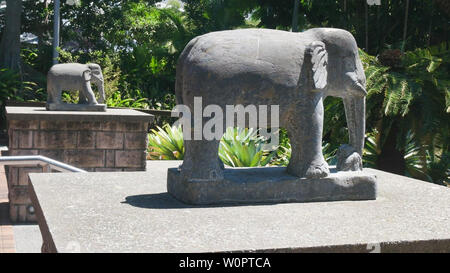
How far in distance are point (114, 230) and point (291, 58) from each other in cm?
126

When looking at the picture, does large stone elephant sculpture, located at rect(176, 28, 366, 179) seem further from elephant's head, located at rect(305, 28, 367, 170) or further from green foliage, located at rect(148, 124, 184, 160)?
green foliage, located at rect(148, 124, 184, 160)

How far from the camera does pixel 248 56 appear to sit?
2.82 m

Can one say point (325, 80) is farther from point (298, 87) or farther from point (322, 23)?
point (322, 23)

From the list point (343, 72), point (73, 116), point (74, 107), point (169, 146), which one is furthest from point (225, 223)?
point (169, 146)

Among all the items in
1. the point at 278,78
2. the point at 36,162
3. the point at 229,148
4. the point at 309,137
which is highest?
the point at 278,78

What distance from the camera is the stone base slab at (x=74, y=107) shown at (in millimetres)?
6379

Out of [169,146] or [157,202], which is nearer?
[157,202]

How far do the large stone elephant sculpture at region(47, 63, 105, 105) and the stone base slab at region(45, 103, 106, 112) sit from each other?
0.31 ft

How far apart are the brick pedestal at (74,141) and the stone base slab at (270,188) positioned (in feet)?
10.3

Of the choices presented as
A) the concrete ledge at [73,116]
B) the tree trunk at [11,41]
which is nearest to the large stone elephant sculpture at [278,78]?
the concrete ledge at [73,116]

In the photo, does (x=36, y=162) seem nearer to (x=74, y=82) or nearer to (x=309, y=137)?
(x=309, y=137)

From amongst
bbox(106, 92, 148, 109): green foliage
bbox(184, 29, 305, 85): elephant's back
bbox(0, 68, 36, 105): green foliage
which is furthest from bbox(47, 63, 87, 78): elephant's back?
bbox(0, 68, 36, 105): green foliage

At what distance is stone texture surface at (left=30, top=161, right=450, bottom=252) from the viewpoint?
86.7 inches

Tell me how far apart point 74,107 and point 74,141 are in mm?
598
